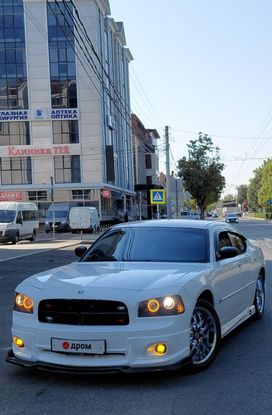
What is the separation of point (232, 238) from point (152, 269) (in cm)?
213

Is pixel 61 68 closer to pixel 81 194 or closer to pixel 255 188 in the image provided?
pixel 81 194

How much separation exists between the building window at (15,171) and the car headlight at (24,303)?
52.6 metres

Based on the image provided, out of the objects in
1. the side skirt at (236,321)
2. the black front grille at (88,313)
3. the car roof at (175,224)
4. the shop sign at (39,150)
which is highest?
the shop sign at (39,150)

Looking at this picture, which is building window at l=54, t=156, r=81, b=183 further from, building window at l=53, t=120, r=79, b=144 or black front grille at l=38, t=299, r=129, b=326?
black front grille at l=38, t=299, r=129, b=326

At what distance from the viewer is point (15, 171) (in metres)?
56.9

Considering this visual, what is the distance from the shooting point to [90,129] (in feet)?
183

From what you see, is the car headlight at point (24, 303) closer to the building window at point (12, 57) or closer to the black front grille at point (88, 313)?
the black front grille at point (88, 313)

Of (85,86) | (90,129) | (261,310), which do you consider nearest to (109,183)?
(90,129)

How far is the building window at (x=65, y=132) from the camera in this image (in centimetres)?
5647

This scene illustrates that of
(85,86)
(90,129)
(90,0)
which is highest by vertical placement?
(90,0)

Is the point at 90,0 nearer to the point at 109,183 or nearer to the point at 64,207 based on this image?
the point at 109,183

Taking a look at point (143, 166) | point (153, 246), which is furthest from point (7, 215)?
point (143, 166)

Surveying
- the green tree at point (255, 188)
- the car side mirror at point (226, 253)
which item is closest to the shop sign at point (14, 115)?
the car side mirror at point (226, 253)

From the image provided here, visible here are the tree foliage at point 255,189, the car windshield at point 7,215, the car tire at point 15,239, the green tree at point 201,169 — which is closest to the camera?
the car tire at point 15,239
